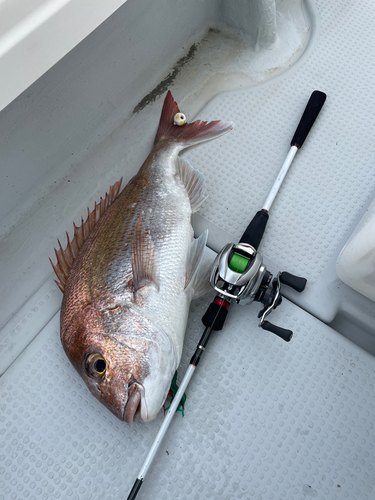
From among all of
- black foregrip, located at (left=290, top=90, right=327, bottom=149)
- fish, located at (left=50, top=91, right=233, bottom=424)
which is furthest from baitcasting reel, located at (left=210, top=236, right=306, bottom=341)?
black foregrip, located at (left=290, top=90, right=327, bottom=149)

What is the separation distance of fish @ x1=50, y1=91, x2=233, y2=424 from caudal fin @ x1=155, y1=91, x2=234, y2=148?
2.8 inches

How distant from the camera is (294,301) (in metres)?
1.38

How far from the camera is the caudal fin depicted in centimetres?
155

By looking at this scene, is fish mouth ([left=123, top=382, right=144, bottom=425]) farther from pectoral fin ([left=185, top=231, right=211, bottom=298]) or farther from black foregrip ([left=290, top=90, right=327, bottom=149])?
black foregrip ([left=290, top=90, right=327, bottom=149])

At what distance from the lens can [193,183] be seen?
148 centimetres

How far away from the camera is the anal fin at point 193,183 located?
146 cm

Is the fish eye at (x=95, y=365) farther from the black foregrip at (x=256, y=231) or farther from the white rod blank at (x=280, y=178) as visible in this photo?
the white rod blank at (x=280, y=178)

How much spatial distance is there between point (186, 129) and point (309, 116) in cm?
56

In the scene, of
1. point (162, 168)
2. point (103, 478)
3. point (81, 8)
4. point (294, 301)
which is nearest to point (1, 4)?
point (81, 8)

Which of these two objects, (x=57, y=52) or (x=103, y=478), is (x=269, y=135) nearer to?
(x=57, y=52)

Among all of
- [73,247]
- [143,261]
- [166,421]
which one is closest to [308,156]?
[143,261]

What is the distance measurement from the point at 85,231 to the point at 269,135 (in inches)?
37.5

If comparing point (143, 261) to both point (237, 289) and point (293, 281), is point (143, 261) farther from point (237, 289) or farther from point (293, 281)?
point (293, 281)

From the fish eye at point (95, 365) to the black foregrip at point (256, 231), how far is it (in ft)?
2.11
